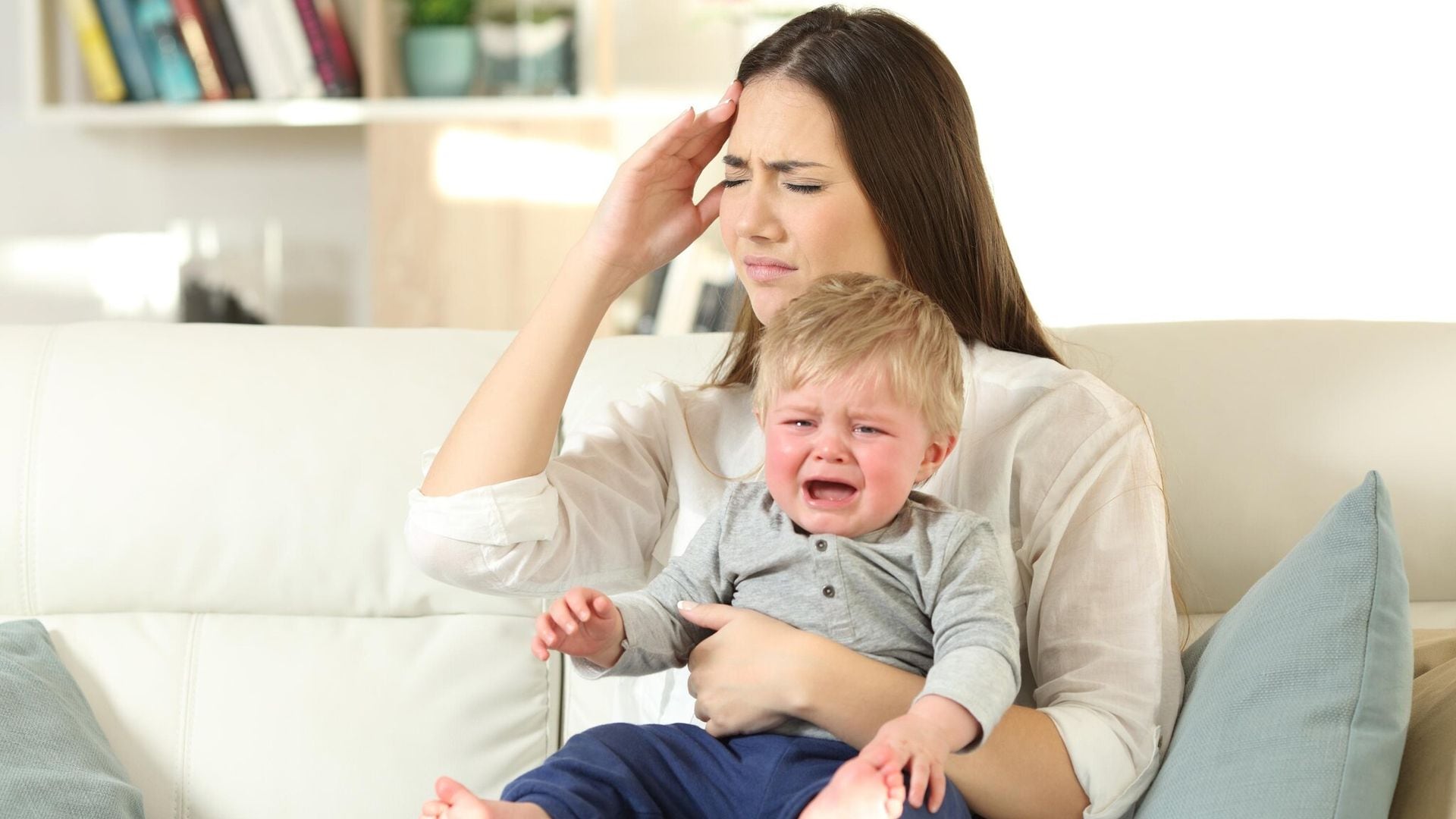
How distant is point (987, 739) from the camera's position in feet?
3.61

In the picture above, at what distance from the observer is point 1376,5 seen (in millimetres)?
2805

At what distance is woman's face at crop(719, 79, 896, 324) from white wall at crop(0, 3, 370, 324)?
224 cm

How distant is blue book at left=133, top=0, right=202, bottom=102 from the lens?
10.3 feet

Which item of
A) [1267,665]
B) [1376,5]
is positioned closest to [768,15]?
[1376,5]

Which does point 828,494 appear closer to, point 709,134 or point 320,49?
point 709,134

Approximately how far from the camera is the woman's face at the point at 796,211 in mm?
1399

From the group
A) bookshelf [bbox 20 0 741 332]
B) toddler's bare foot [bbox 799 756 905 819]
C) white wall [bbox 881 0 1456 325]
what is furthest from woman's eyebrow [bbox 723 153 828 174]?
white wall [bbox 881 0 1456 325]

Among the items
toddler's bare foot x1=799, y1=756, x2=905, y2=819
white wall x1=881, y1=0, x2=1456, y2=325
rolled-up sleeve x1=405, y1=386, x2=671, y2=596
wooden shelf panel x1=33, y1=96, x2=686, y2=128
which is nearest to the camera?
toddler's bare foot x1=799, y1=756, x2=905, y2=819

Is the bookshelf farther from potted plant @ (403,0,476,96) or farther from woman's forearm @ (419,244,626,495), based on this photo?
woman's forearm @ (419,244,626,495)

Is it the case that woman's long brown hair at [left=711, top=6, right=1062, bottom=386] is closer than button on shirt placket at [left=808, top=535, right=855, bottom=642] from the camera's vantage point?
No

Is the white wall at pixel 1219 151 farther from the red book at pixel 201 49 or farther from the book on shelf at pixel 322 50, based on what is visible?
the red book at pixel 201 49

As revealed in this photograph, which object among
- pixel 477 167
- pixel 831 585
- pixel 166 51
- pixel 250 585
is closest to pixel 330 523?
pixel 250 585

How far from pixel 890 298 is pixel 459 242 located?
205 cm

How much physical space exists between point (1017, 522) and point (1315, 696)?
1.16 ft
